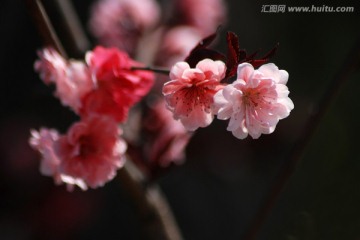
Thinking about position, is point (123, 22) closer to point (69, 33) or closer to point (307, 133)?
point (69, 33)

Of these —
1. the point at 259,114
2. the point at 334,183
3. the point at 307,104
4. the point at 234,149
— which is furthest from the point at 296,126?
the point at 259,114

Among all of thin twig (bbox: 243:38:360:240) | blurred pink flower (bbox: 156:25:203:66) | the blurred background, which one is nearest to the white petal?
thin twig (bbox: 243:38:360:240)

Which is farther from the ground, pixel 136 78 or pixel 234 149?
pixel 136 78

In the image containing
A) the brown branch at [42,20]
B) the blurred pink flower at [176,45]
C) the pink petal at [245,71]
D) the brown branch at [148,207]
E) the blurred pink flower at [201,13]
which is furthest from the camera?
the blurred pink flower at [201,13]

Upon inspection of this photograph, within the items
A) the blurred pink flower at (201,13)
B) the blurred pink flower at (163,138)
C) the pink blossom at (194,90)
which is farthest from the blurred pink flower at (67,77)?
the blurred pink flower at (201,13)

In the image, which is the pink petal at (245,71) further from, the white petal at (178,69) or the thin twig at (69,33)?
the thin twig at (69,33)

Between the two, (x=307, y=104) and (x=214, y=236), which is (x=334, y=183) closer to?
(x=307, y=104)
